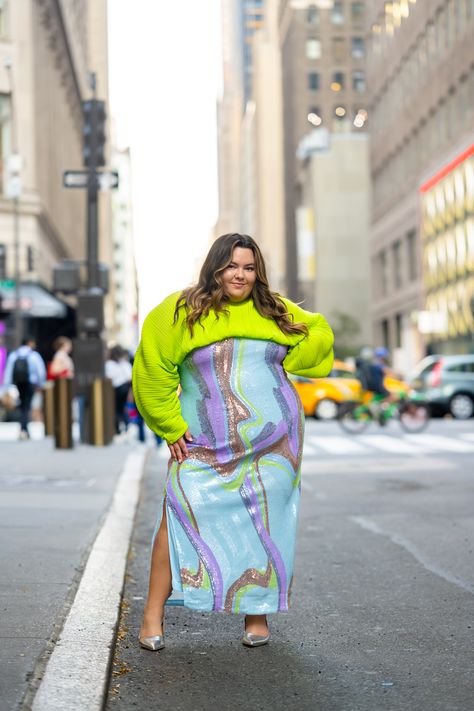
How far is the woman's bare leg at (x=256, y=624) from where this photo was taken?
16.9ft

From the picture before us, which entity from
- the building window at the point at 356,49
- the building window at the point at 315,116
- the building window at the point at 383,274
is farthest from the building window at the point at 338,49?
the building window at the point at 383,274

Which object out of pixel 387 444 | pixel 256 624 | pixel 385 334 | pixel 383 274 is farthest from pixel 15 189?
pixel 256 624

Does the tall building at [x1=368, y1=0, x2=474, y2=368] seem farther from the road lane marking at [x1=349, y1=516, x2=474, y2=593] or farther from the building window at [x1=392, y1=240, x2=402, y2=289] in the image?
the road lane marking at [x1=349, y1=516, x2=474, y2=593]

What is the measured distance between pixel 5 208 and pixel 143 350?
40.9 metres

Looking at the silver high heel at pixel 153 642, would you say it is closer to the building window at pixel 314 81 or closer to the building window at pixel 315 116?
the building window at pixel 315 116

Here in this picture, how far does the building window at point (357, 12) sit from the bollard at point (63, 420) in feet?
339

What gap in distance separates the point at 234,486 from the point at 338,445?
15723 millimetres

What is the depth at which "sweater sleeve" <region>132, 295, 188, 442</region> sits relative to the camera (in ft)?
16.2

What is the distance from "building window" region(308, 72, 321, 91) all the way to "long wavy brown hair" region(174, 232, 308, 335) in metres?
114

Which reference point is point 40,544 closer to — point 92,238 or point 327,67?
point 92,238

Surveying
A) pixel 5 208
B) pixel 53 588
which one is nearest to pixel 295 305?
pixel 53 588

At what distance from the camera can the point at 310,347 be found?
16.9ft

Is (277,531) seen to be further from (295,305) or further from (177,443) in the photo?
(295,305)

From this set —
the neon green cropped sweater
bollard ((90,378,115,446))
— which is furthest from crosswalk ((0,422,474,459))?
the neon green cropped sweater
